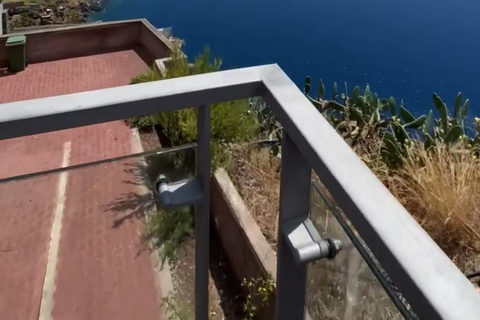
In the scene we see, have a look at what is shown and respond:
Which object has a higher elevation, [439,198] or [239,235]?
[439,198]

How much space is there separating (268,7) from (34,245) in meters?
21.0

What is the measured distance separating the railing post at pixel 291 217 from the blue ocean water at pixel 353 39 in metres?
13.1

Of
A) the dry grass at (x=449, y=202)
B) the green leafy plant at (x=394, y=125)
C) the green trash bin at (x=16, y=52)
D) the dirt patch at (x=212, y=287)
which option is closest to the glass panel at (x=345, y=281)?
the dirt patch at (x=212, y=287)

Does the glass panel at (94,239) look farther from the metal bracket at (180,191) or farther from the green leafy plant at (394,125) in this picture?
the green leafy plant at (394,125)

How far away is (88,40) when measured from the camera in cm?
800

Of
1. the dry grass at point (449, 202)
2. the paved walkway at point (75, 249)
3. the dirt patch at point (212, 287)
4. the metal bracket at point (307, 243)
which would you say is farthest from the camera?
the dry grass at point (449, 202)

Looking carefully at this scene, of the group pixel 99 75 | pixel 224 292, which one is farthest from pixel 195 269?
pixel 99 75

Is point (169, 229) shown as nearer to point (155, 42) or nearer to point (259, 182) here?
point (259, 182)

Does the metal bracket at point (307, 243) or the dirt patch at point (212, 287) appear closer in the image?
the metal bracket at point (307, 243)

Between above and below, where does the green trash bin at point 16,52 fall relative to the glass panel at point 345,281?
below

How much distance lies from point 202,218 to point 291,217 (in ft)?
1.11

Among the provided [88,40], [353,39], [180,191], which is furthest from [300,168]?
[353,39]

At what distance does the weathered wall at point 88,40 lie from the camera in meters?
7.70

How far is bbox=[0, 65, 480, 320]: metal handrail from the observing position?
64 centimetres
